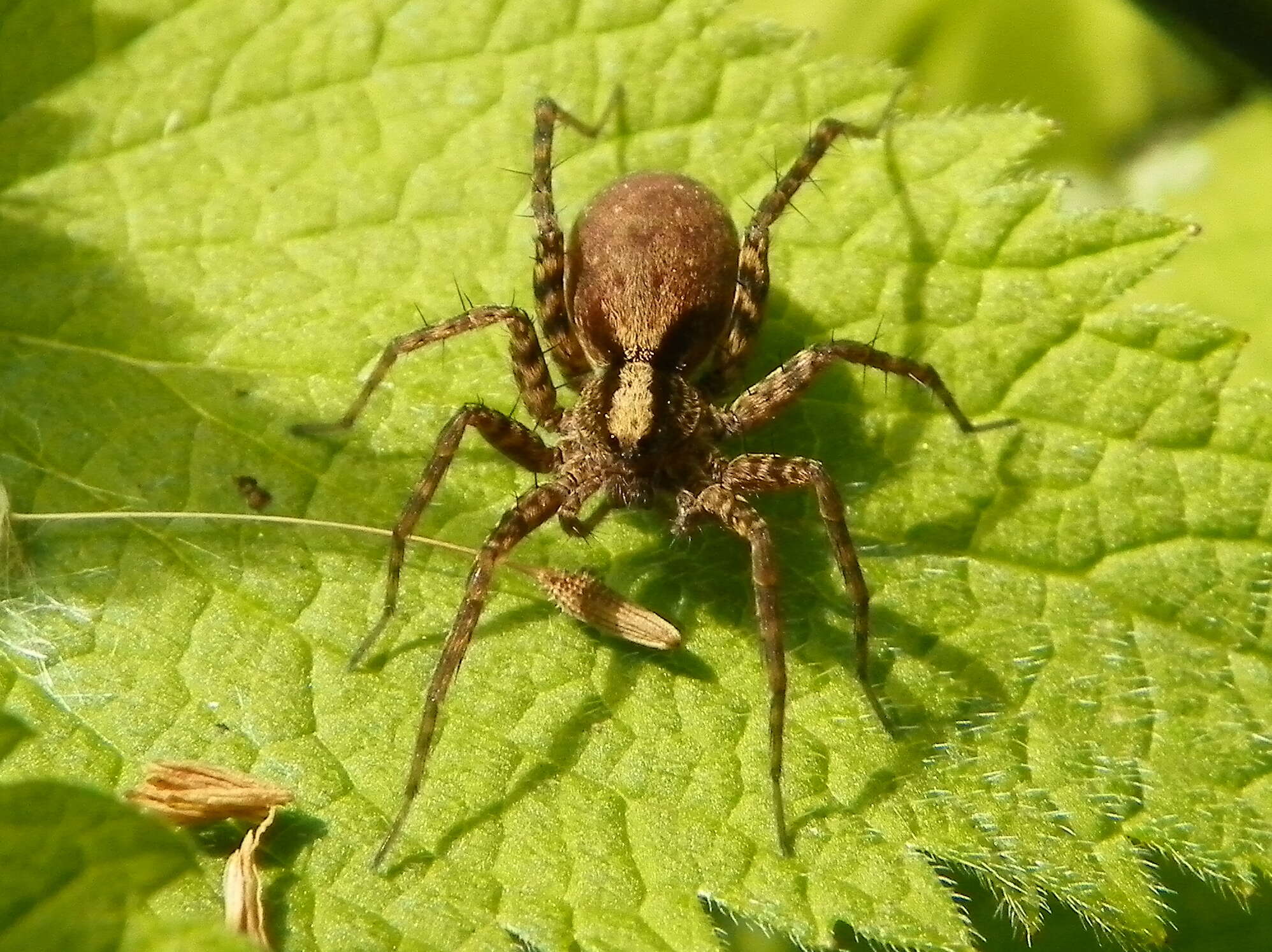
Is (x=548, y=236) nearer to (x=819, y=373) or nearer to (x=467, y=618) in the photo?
(x=819, y=373)

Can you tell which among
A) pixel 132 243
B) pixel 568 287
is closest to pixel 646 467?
pixel 568 287

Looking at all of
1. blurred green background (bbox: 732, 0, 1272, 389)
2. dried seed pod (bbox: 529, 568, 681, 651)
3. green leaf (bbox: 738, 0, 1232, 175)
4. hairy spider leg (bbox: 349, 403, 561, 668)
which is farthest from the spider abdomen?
green leaf (bbox: 738, 0, 1232, 175)

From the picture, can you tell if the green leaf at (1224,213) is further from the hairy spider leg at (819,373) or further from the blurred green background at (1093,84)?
the hairy spider leg at (819,373)

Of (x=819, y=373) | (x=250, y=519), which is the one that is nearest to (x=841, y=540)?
(x=819, y=373)

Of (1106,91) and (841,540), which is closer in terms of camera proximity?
(841,540)

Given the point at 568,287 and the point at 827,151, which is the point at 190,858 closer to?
the point at 568,287

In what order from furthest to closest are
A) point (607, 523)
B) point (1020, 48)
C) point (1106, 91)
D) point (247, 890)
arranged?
point (1106, 91) → point (1020, 48) → point (607, 523) → point (247, 890)
